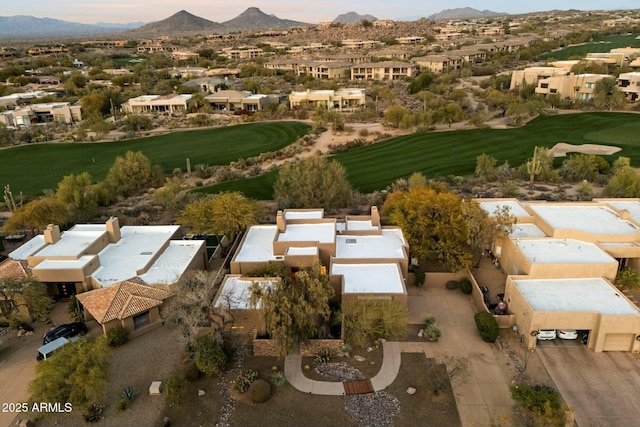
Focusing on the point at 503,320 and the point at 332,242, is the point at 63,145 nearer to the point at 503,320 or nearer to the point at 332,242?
the point at 332,242

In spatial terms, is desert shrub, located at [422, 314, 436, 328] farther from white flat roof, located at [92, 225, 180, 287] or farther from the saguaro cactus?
the saguaro cactus

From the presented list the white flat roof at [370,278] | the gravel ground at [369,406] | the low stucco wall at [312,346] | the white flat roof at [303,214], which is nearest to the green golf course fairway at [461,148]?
the white flat roof at [303,214]

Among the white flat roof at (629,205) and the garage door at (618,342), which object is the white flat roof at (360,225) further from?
the white flat roof at (629,205)

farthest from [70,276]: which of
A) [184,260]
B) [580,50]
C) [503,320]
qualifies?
[580,50]

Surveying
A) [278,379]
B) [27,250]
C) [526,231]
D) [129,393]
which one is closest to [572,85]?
[526,231]

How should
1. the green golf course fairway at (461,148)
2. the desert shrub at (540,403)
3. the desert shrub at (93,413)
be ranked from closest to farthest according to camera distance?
1. the desert shrub at (540,403)
2. the desert shrub at (93,413)
3. the green golf course fairway at (461,148)
